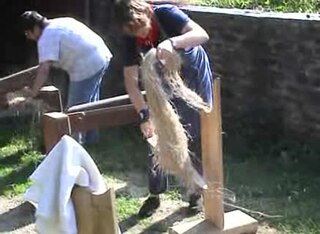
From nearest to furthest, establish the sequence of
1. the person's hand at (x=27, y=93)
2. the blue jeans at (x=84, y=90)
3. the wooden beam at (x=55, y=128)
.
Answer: the wooden beam at (x=55, y=128) < the person's hand at (x=27, y=93) < the blue jeans at (x=84, y=90)

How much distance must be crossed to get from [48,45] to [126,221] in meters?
1.63

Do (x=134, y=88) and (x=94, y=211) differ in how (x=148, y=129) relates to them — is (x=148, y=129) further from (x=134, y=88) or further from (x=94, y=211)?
(x=94, y=211)

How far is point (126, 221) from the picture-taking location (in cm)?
551

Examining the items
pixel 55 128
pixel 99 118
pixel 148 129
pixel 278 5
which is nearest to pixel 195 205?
pixel 148 129

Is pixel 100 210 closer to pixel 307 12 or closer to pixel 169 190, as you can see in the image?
pixel 169 190

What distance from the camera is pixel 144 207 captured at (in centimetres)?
560

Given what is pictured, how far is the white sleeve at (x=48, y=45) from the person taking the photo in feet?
20.6

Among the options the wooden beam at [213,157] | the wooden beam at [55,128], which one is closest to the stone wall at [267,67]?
the wooden beam at [213,157]

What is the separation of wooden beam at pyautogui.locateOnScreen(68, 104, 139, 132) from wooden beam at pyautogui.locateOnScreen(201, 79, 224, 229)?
40 centimetres

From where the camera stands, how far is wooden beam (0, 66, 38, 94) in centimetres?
602

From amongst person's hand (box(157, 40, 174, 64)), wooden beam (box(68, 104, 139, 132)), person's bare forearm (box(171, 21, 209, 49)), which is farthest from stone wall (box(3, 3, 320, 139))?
person's hand (box(157, 40, 174, 64))

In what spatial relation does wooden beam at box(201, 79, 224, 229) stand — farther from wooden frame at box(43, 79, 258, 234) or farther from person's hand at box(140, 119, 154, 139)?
person's hand at box(140, 119, 154, 139)

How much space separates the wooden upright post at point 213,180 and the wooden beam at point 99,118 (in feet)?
1.31

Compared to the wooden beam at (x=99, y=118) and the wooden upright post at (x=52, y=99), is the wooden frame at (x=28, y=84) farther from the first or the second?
the wooden beam at (x=99, y=118)
